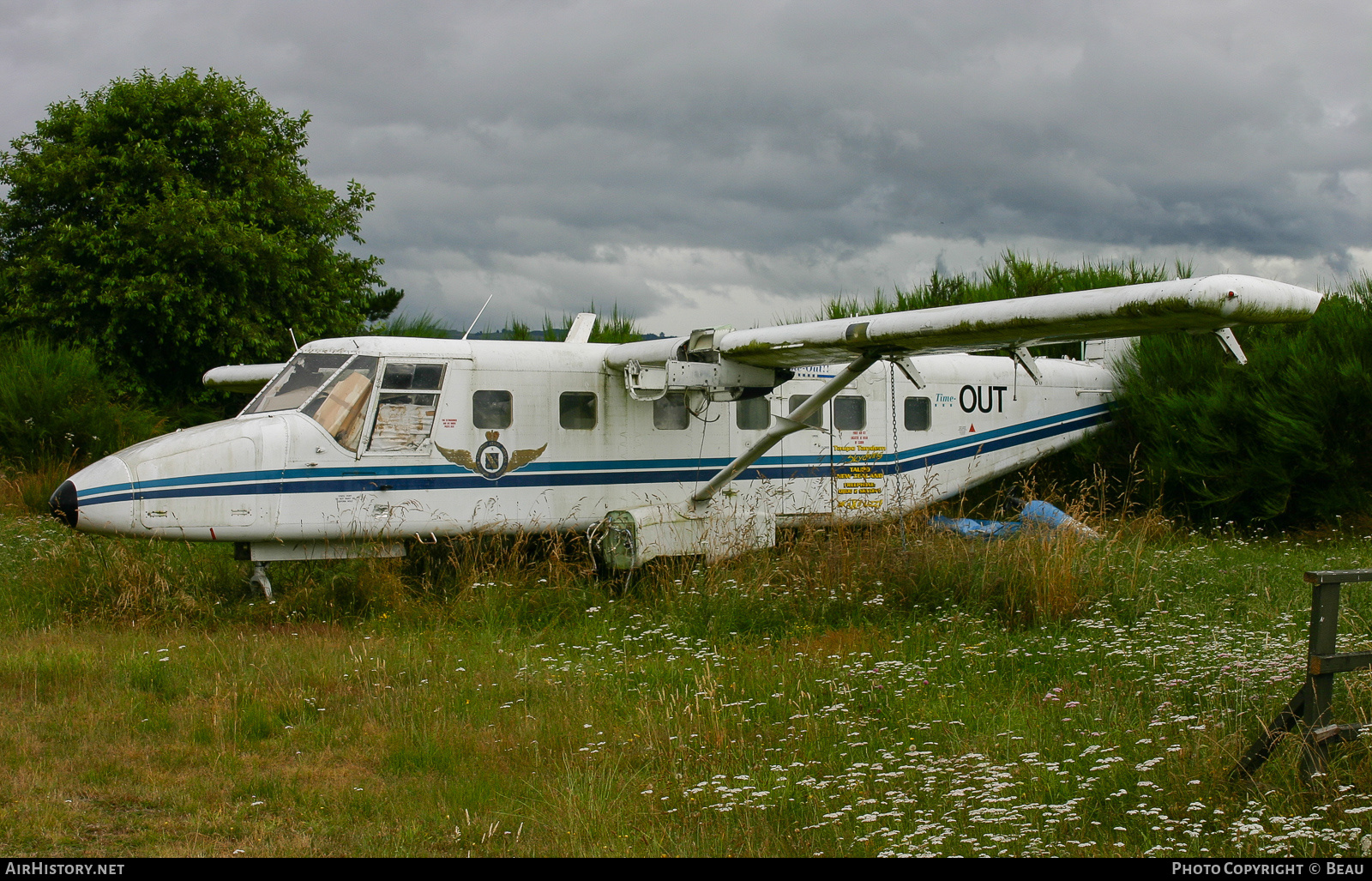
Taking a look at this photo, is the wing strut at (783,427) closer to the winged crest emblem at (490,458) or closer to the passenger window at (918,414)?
the winged crest emblem at (490,458)

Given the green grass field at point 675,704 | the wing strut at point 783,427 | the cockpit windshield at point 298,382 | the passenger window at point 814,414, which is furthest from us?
the passenger window at point 814,414

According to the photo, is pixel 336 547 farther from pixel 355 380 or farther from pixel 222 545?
pixel 222 545

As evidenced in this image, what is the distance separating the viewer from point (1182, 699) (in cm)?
566

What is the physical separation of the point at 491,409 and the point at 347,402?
134 centimetres

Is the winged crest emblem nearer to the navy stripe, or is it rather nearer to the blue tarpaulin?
the navy stripe

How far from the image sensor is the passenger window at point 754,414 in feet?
38.7

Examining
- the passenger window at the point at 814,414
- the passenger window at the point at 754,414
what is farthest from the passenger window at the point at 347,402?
the passenger window at the point at 814,414

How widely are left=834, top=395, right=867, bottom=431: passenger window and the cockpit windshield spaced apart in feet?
18.0

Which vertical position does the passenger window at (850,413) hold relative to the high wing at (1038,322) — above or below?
below

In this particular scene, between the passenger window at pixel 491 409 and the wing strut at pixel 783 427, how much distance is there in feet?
7.20

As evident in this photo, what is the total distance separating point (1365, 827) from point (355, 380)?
828cm

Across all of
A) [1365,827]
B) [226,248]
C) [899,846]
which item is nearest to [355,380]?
[899,846]

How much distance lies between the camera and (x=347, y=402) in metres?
9.69

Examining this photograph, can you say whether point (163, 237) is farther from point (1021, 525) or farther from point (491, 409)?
point (1021, 525)
